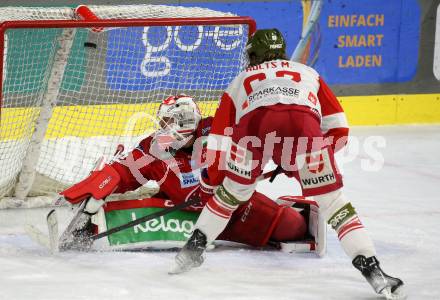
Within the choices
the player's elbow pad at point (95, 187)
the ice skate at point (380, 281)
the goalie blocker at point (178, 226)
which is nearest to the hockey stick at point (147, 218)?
the goalie blocker at point (178, 226)

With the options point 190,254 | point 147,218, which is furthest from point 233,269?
point 147,218

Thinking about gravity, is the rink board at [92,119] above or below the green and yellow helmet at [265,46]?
below

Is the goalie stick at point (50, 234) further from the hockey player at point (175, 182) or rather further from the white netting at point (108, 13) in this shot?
the white netting at point (108, 13)

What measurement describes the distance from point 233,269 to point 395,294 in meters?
0.77

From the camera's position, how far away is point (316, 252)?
4.54 m

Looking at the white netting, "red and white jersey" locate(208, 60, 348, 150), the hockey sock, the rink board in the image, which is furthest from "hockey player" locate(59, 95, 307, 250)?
the rink board

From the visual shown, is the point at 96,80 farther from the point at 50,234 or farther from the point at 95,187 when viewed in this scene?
the point at 50,234

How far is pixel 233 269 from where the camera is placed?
168 inches

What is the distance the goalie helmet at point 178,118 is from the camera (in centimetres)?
460

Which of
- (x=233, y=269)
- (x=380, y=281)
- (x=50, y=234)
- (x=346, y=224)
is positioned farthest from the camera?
(x=50, y=234)

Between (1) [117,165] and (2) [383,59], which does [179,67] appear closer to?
(1) [117,165]

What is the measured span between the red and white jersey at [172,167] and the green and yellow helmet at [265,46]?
62 cm

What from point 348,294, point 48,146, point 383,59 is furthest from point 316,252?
point 383,59

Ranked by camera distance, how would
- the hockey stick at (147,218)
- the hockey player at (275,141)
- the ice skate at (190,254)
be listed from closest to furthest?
the hockey player at (275,141) → the ice skate at (190,254) → the hockey stick at (147,218)
